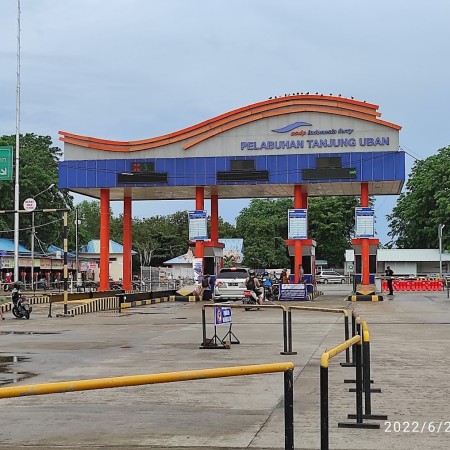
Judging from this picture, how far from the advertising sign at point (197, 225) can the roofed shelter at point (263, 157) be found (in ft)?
1.57

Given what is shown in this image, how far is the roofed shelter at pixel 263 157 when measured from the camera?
41.5m

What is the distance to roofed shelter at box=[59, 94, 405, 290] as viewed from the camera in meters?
41.5

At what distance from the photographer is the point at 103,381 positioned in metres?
6.10

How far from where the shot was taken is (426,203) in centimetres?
8425

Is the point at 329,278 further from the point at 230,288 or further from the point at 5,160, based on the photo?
the point at 5,160

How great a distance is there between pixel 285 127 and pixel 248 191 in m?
6.07

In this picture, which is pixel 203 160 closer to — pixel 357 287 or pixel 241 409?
pixel 357 287

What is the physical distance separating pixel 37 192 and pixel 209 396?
65560 millimetres

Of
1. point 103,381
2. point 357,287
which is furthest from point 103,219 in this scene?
point 103,381

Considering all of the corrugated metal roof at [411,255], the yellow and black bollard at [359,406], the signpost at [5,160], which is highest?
the signpost at [5,160]

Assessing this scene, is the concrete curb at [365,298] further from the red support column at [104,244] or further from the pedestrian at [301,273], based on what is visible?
the red support column at [104,244]

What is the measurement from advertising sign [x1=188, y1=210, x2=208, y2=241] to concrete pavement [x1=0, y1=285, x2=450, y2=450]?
2258 cm
